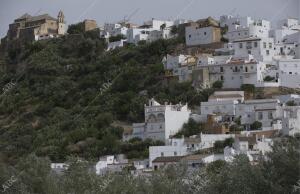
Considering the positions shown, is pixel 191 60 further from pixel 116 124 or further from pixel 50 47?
pixel 50 47

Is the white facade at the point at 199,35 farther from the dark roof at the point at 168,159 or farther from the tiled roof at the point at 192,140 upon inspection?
the dark roof at the point at 168,159

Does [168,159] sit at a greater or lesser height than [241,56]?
lesser

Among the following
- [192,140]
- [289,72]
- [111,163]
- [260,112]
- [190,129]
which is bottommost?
[111,163]

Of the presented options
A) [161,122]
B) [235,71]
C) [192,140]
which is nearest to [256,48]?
[235,71]

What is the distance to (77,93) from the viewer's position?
1528 inches

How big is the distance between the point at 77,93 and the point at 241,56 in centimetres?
789

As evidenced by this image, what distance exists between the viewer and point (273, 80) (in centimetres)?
3425

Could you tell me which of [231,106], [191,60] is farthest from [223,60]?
[231,106]

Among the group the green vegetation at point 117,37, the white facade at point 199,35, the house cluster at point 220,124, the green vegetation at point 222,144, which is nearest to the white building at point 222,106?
the house cluster at point 220,124

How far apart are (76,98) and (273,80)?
932 centimetres

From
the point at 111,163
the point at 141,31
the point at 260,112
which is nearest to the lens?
the point at 111,163

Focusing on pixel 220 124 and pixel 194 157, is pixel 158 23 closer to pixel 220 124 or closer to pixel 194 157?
pixel 220 124

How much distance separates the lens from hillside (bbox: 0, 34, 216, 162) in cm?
3222

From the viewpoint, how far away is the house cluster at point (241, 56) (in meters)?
34.3
